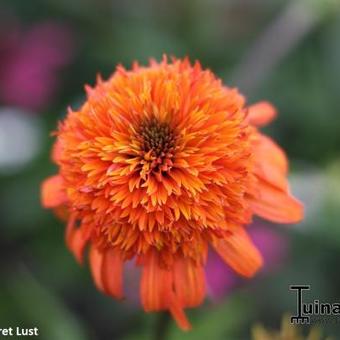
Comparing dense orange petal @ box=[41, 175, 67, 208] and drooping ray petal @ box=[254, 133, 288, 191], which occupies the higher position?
drooping ray petal @ box=[254, 133, 288, 191]

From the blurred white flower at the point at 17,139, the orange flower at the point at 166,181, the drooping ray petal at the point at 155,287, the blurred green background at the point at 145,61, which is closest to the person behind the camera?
the orange flower at the point at 166,181

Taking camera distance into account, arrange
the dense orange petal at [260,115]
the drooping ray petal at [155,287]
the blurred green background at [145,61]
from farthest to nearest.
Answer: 1. the blurred green background at [145,61]
2. the dense orange petal at [260,115]
3. the drooping ray petal at [155,287]

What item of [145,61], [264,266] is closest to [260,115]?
[264,266]

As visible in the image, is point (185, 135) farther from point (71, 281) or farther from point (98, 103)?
point (71, 281)

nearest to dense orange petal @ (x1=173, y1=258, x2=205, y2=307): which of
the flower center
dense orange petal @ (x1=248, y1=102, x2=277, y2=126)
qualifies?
the flower center

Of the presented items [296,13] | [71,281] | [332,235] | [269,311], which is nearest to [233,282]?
[269,311]

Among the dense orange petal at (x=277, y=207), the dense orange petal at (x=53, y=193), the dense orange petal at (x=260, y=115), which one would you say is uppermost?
the dense orange petal at (x=260, y=115)

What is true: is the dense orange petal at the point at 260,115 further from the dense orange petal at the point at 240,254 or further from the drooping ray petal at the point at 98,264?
the drooping ray petal at the point at 98,264

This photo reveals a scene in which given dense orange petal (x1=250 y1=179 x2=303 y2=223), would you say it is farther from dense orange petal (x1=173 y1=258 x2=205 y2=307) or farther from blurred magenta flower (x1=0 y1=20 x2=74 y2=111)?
blurred magenta flower (x1=0 y1=20 x2=74 y2=111)

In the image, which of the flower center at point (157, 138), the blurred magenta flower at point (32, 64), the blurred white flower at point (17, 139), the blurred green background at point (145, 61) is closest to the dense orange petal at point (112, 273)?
the flower center at point (157, 138)
